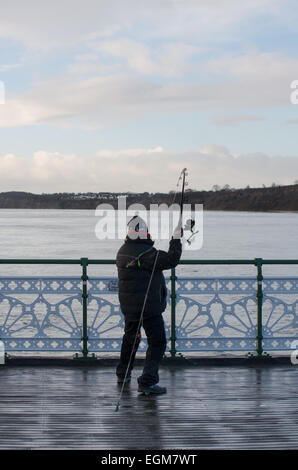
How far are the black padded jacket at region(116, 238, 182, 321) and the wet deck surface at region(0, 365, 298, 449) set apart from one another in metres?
0.91

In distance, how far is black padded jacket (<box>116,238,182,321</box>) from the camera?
7188 millimetres

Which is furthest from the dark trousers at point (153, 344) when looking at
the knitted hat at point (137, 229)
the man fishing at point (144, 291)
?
the knitted hat at point (137, 229)

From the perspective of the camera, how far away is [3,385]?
25.2ft

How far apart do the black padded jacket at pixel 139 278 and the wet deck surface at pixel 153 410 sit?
914 millimetres

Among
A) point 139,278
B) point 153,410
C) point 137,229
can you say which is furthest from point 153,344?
point 137,229

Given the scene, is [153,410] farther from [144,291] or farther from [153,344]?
[144,291]

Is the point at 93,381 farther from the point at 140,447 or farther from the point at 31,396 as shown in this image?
the point at 140,447

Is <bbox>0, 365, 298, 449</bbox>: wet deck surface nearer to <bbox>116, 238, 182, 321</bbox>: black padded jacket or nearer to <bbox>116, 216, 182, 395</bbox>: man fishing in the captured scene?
<bbox>116, 216, 182, 395</bbox>: man fishing

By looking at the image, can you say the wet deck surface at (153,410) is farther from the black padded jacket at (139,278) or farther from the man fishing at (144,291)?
the black padded jacket at (139,278)

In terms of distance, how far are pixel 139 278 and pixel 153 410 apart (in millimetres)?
1345

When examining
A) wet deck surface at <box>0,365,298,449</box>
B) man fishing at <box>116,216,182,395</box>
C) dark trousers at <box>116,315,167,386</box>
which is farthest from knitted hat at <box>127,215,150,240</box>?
wet deck surface at <box>0,365,298,449</box>

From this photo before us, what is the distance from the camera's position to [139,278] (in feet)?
23.7
